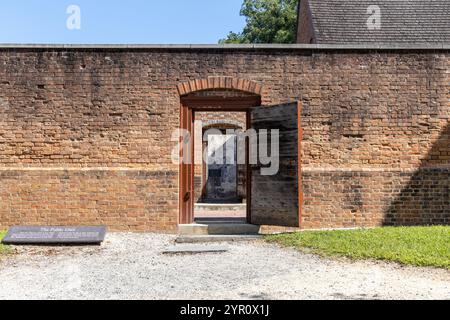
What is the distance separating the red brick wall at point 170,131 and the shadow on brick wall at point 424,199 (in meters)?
0.02

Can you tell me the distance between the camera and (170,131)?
9391mm

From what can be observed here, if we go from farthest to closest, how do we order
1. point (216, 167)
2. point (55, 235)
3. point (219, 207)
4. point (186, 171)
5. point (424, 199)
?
point (216, 167), point (219, 207), point (186, 171), point (424, 199), point (55, 235)

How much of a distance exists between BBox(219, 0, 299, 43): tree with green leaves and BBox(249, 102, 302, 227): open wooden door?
20.2 metres

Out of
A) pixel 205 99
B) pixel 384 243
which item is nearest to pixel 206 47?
pixel 205 99

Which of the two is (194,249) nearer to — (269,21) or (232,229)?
(232,229)

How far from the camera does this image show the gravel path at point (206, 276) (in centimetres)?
481

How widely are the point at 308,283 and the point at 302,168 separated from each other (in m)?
4.35

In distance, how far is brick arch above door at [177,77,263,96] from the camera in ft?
30.8

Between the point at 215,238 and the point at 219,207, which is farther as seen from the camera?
the point at 219,207

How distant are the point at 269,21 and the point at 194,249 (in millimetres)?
25853

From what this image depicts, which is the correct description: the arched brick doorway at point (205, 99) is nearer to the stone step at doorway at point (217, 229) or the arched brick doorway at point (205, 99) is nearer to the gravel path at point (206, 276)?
the stone step at doorway at point (217, 229)

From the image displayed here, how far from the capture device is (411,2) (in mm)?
17578

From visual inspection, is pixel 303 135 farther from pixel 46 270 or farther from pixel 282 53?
pixel 46 270

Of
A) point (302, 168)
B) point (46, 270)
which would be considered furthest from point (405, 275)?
point (46, 270)
